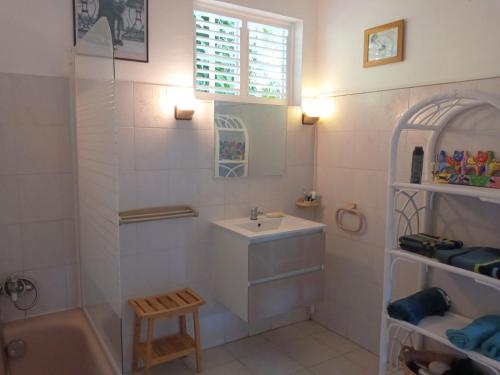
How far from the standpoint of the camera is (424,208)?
2283 millimetres

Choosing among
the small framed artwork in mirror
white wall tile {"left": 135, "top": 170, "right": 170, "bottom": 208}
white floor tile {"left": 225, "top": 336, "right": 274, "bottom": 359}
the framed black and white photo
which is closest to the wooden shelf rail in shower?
white wall tile {"left": 135, "top": 170, "right": 170, "bottom": 208}

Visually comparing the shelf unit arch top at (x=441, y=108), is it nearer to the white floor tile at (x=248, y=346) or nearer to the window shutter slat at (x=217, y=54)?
the window shutter slat at (x=217, y=54)

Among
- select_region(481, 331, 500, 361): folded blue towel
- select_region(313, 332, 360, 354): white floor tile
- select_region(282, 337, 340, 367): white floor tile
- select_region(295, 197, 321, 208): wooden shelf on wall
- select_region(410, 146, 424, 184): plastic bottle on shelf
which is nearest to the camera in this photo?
select_region(481, 331, 500, 361): folded blue towel

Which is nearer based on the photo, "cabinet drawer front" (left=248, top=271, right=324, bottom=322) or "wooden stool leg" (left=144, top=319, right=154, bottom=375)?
"wooden stool leg" (left=144, top=319, right=154, bottom=375)

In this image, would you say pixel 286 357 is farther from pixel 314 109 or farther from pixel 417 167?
pixel 314 109

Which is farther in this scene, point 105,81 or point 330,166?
point 330,166

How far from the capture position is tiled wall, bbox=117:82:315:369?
2426 mm

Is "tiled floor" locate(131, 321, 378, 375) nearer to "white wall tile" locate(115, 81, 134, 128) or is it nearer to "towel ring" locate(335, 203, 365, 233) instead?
"towel ring" locate(335, 203, 365, 233)

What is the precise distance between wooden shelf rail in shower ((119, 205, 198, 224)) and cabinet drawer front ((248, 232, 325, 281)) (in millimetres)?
492

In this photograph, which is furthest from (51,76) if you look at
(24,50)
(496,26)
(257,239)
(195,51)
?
(496,26)

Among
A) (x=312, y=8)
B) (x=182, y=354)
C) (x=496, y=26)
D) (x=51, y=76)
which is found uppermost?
(x=312, y=8)

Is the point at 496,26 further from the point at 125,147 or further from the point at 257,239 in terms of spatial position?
the point at 125,147

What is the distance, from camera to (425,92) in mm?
2305

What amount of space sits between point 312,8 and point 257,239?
71.9 inches
